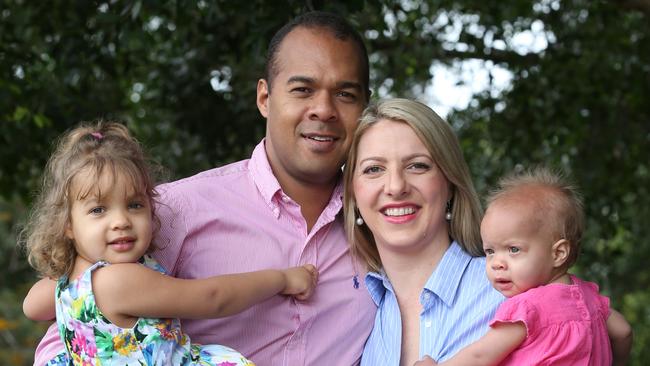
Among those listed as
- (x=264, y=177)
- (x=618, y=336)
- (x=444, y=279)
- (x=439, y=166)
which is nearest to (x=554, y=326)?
(x=618, y=336)

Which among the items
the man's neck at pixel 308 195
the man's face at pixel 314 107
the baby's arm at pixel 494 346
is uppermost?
the man's face at pixel 314 107

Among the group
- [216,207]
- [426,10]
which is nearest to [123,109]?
[426,10]

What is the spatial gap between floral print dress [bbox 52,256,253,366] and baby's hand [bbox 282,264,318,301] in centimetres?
49

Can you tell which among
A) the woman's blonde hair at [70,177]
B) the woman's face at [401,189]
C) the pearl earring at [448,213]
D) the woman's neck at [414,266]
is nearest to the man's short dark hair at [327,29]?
the woman's face at [401,189]

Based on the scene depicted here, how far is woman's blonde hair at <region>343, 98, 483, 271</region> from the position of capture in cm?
337

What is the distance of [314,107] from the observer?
11.9 ft

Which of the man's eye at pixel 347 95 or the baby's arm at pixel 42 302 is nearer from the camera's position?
the baby's arm at pixel 42 302

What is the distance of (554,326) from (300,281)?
0.90m

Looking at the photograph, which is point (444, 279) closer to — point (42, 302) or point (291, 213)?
point (291, 213)

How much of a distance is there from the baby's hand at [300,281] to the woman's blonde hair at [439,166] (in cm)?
27

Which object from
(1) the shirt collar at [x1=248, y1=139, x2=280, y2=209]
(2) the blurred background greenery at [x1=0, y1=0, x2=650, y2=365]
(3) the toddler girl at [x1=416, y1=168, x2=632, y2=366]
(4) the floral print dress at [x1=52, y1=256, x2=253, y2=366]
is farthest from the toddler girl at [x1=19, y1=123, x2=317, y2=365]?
(2) the blurred background greenery at [x1=0, y1=0, x2=650, y2=365]

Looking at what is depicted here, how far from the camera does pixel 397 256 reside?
3.48 meters

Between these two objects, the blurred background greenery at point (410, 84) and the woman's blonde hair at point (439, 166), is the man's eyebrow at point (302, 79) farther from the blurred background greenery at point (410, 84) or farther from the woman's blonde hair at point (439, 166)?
the blurred background greenery at point (410, 84)

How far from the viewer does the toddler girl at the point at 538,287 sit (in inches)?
112
